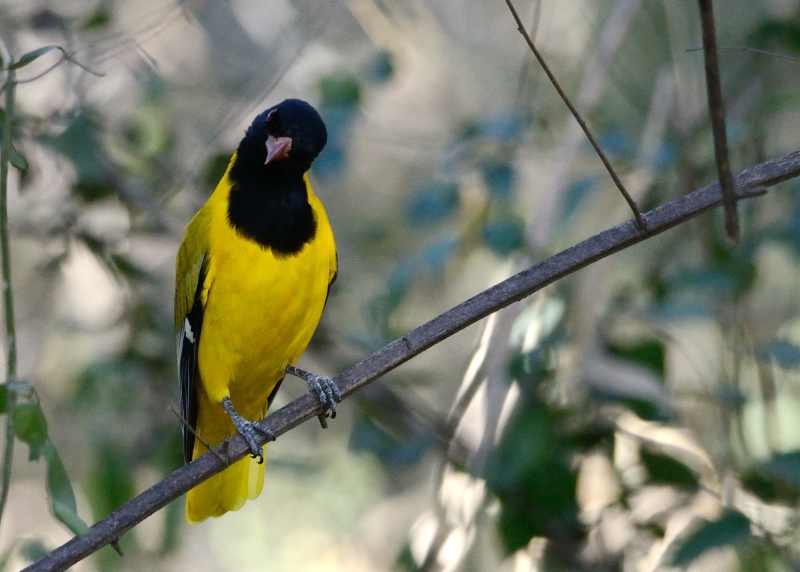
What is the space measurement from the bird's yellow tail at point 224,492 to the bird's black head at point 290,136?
3.52 ft

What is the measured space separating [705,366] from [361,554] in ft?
7.51

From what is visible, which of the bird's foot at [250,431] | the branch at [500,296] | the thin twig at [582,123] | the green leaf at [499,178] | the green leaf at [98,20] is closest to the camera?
the thin twig at [582,123]

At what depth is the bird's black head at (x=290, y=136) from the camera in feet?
12.6

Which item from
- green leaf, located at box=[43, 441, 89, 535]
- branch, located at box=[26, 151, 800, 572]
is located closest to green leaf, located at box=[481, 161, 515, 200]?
branch, located at box=[26, 151, 800, 572]

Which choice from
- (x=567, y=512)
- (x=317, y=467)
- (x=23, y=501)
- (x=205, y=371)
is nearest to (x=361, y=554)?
(x=23, y=501)

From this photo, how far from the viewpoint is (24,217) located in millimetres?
5516

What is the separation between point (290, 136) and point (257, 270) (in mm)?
427

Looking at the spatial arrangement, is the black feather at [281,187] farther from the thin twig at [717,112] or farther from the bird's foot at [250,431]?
the thin twig at [717,112]

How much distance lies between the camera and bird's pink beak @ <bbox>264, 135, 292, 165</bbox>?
3.80 metres

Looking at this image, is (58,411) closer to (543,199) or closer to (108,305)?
(108,305)

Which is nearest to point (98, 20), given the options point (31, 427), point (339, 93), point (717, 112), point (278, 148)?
point (339, 93)

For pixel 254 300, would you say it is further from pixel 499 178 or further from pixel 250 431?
pixel 499 178

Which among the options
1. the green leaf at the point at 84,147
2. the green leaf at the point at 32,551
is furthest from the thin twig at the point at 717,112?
the green leaf at the point at 84,147

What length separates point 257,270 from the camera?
379cm
